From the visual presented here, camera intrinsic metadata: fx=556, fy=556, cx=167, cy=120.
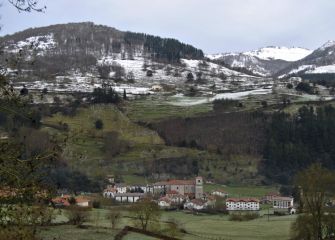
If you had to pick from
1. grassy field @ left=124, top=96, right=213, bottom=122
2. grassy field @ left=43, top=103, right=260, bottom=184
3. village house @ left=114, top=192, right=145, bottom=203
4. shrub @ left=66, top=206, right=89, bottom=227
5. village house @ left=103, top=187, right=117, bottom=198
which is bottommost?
village house @ left=114, top=192, right=145, bottom=203

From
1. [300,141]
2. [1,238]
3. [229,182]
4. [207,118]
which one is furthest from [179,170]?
[1,238]

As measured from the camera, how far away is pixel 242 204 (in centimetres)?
9431

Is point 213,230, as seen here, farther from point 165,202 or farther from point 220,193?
point 220,193

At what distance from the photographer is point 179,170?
132125 millimetres

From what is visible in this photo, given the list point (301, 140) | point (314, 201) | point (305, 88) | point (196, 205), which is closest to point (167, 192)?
point (196, 205)

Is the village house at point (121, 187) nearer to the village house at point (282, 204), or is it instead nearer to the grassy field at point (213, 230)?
the village house at point (282, 204)

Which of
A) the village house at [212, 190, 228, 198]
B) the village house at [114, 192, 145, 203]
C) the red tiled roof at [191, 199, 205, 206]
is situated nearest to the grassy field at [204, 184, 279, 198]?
the village house at [212, 190, 228, 198]

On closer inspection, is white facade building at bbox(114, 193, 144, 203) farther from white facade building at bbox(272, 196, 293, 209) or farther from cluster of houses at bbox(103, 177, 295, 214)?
white facade building at bbox(272, 196, 293, 209)

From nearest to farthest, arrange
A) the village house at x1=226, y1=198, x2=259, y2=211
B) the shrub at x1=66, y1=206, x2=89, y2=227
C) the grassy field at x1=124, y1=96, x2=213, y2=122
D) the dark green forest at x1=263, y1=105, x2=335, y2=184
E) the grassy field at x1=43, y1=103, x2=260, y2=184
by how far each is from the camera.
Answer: the shrub at x1=66, y1=206, x2=89, y2=227 < the village house at x1=226, y1=198, x2=259, y2=211 < the grassy field at x1=43, y1=103, x2=260, y2=184 < the dark green forest at x1=263, y1=105, x2=335, y2=184 < the grassy field at x1=124, y1=96, x2=213, y2=122

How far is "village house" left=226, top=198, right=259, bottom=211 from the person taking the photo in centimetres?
9394

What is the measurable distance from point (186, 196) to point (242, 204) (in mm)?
18570

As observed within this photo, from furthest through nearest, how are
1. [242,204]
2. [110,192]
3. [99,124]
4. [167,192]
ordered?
[99,124] < [167,192] < [110,192] < [242,204]

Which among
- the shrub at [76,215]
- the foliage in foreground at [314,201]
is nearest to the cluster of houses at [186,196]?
the foliage in foreground at [314,201]

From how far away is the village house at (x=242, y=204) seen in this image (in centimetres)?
9394
